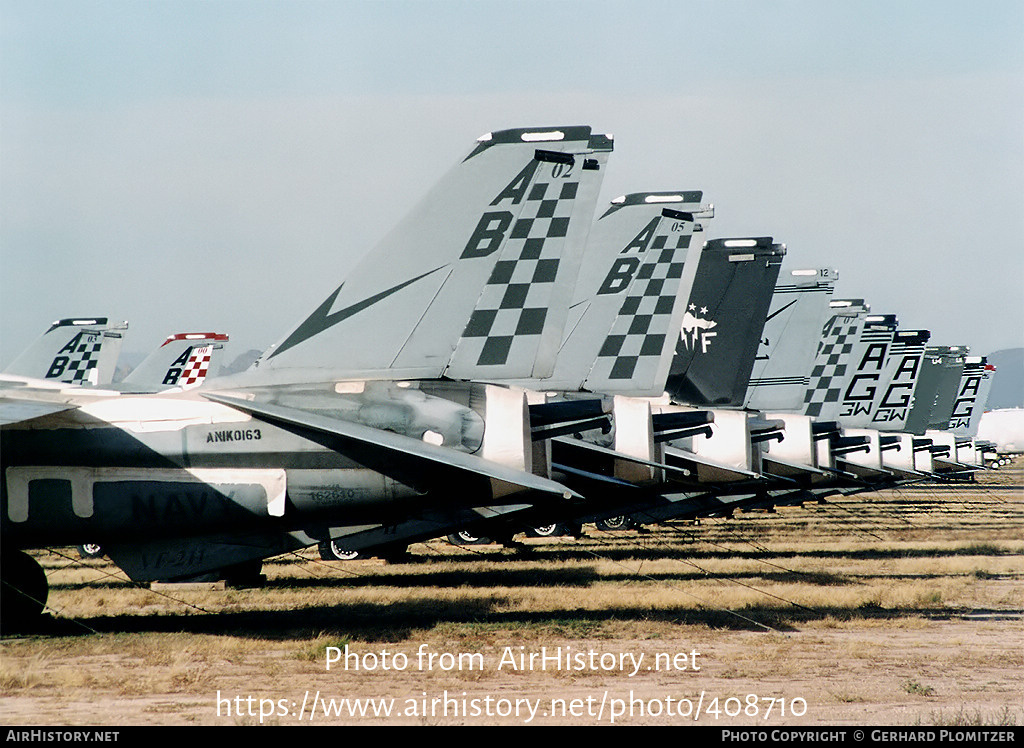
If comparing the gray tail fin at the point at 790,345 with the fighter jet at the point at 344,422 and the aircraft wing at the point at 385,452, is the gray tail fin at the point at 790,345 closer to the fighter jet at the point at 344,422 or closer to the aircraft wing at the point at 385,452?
the fighter jet at the point at 344,422

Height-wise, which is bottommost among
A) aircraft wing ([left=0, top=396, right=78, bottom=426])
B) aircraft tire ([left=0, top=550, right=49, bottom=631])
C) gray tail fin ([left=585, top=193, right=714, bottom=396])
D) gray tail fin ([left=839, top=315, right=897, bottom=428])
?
aircraft tire ([left=0, top=550, right=49, bottom=631])

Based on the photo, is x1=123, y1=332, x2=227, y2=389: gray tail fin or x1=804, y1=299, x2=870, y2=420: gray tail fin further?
x1=123, y1=332, x2=227, y2=389: gray tail fin

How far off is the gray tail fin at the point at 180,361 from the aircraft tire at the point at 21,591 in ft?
66.4

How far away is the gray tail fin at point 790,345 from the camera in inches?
930

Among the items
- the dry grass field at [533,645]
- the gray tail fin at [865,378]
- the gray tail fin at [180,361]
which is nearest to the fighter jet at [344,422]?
the dry grass field at [533,645]

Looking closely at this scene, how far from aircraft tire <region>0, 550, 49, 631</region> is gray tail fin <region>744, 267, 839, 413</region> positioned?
1484cm

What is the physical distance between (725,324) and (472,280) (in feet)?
26.8

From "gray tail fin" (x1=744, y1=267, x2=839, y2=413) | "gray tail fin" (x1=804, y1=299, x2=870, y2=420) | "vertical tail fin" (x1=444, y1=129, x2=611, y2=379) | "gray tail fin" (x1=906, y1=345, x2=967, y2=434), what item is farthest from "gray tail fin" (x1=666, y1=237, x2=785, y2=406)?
"gray tail fin" (x1=906, y1=345, x2=967, y2=434)

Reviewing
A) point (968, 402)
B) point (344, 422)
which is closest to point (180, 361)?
point (344, 422)

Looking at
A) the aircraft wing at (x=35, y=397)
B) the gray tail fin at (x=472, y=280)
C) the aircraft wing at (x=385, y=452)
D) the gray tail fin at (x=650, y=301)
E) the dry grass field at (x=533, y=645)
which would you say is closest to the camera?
the dry grass field at (x=533, y=645)

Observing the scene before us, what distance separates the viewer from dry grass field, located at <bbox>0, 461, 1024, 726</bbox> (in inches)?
370

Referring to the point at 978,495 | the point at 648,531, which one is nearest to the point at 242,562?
the point at 648,531

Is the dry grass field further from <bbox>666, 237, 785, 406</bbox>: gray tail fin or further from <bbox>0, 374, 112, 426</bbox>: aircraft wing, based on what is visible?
<bbox>666, 237, 785, 406</bbox>: gray tail fin
